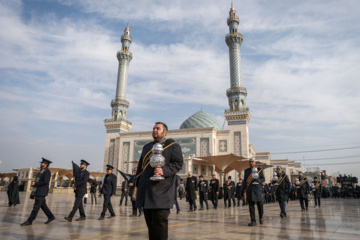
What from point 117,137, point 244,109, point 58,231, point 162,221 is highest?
point 244,109

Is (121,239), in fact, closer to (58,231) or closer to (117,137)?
(58,231)

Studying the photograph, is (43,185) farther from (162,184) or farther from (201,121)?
(201,121)

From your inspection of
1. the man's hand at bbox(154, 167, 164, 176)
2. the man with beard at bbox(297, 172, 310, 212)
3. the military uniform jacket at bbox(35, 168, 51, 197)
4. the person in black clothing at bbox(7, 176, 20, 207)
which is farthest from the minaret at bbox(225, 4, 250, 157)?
the man's hand at bbox(154, 167, 164, 176)

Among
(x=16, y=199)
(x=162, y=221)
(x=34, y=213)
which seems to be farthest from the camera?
(x=16, y=199)

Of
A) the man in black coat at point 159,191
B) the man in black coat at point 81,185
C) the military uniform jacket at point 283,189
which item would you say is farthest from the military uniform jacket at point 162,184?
the military uniform jacket at point 283,189

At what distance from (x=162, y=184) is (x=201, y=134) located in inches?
1104

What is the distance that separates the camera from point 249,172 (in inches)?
237

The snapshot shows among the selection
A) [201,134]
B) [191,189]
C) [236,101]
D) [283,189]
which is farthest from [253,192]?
[236,101]

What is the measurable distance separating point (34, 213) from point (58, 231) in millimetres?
1158

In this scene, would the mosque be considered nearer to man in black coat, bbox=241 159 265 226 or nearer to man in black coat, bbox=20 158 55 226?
man in black coat, bbox=241 159 265 226

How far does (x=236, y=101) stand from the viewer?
3086 cm

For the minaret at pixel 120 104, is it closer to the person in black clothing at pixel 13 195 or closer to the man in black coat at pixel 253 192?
the person in black clothing at pixel 13 195

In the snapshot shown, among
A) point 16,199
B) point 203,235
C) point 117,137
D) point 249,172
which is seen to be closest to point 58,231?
point 203,235

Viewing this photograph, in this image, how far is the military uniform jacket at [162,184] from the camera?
2.46m
